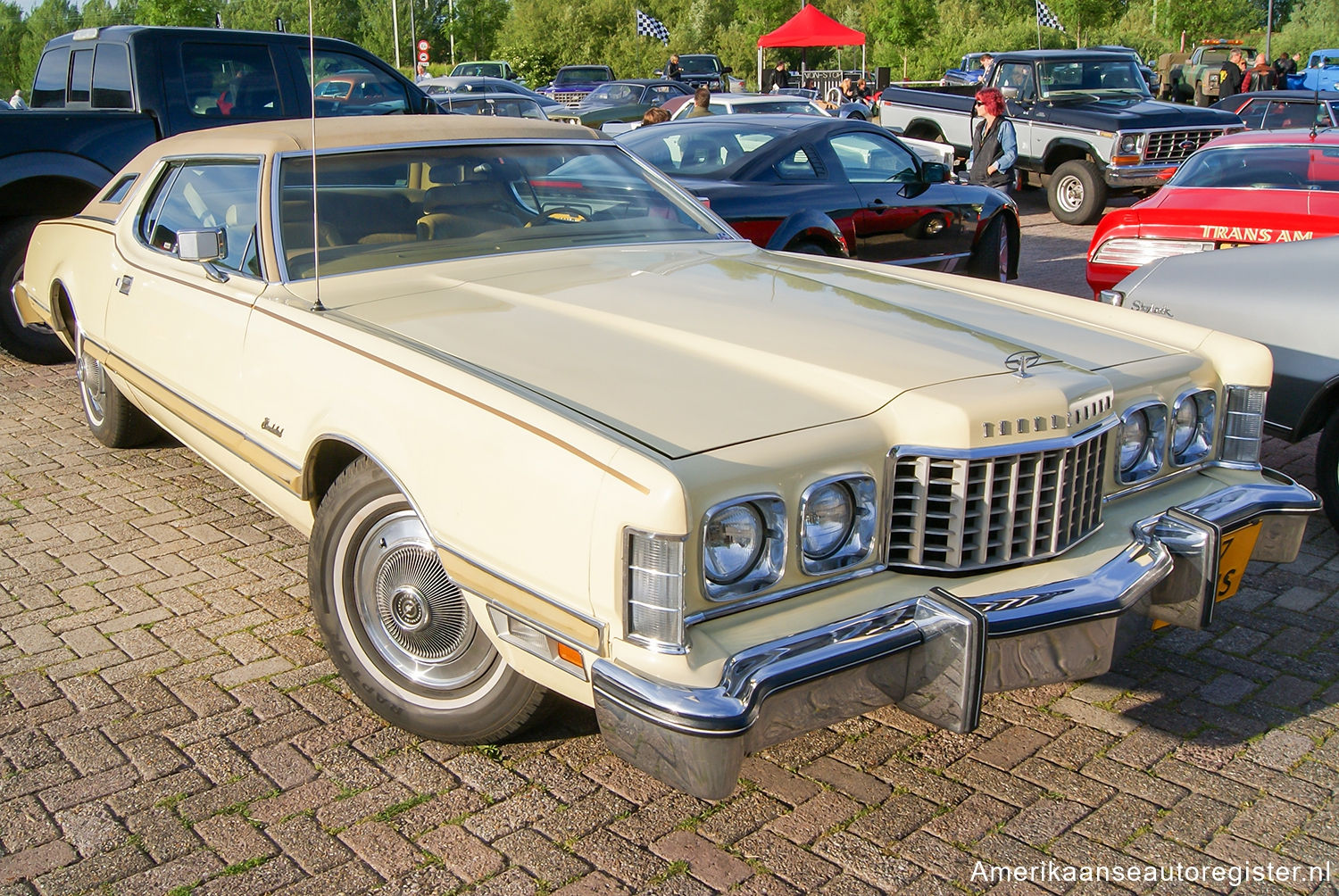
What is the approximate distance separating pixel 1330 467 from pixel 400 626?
3417 millimetres

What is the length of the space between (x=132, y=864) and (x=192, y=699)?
0.76 metres

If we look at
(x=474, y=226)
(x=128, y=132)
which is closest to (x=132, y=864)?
(x=474, y=226)

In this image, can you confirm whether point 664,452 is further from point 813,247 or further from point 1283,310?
point 813,247

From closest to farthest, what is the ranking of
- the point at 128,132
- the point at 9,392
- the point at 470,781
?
1. the point at 470,781
2. the point at 9,392
3. the point at 128,132

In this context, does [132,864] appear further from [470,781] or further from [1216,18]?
[1216,18]

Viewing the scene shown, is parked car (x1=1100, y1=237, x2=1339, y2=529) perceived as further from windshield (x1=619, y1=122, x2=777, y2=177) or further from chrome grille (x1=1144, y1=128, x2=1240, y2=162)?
chrome grille (x1=1144, y1=128, x2=1240, y2=162)

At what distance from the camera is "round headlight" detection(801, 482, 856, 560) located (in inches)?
98.0

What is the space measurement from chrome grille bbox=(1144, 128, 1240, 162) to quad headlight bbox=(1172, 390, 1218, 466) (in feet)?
34.4

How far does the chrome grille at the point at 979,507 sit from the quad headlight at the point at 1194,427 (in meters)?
0.63

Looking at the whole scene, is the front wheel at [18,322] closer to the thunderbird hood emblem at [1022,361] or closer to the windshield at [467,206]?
the windshield at [467,206]

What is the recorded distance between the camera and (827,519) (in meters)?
2.52

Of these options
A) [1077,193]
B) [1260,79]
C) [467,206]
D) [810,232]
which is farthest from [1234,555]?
[1260,79]

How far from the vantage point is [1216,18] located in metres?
40.2

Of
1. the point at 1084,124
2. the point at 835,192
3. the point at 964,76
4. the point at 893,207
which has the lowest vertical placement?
the point at 893,207
